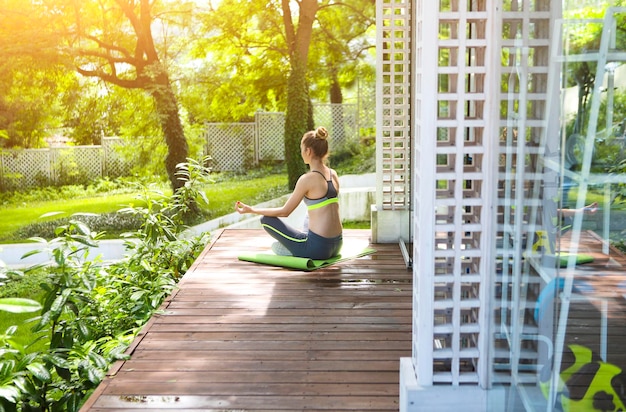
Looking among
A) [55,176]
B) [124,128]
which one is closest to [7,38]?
[124,128]

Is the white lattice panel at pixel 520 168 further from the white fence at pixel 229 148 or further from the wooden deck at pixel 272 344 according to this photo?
the white fence at pixel 229 148

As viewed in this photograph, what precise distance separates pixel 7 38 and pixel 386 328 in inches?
367

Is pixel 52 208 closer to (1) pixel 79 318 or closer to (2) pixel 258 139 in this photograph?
(2) pixel 258 139

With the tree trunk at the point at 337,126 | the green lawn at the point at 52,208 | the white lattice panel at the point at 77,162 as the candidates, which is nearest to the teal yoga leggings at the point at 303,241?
the green lawn at the point at 52,208

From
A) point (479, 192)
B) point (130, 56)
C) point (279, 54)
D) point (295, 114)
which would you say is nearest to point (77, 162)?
point (130, 56)

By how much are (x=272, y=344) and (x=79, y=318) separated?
2.92ft

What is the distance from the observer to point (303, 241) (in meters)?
5.03

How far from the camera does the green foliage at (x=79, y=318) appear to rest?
→ 2.73 m

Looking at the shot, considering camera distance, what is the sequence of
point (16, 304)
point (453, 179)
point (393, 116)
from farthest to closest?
point (393, 116) → point (453, 179) → point (16, 304)

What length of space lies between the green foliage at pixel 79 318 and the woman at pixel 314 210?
76cm

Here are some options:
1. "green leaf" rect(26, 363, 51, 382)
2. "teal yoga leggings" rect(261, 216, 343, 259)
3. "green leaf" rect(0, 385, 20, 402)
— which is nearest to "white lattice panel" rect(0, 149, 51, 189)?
"teal yoga leggings" rect(261, 216, 343, 259)

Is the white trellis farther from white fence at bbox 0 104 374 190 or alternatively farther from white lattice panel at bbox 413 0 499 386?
white fence at bbox 0 104 374 190

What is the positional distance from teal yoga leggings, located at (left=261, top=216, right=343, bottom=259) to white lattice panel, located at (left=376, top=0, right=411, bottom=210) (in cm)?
81

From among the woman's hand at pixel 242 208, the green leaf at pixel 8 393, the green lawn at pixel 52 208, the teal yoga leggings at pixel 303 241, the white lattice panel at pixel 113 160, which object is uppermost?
the woman's hand at pixel 242 208
